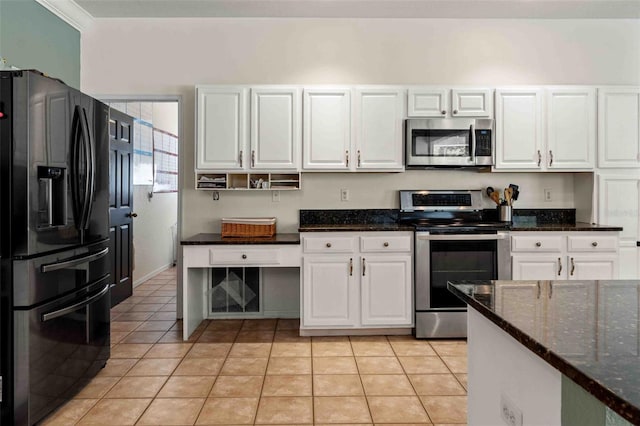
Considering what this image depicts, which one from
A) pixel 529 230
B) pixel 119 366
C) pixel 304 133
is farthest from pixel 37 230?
pixel 529 230

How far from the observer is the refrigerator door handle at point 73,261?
6.87 feet

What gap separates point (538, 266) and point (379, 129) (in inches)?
69.3

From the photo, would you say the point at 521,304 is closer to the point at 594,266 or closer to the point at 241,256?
the point at 241,256

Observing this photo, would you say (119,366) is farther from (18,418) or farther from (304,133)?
(304,133)

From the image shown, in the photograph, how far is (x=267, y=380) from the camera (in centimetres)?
263

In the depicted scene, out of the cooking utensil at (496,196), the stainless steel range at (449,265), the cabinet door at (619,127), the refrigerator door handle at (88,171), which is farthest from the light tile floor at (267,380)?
the cabinet door at (619,127)

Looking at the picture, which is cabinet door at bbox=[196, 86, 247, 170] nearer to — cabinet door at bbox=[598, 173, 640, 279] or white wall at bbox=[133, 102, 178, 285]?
white wall at bbox=[133, 102, 178, 285]

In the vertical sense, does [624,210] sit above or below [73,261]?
above

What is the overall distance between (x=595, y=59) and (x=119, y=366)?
488 centimetres

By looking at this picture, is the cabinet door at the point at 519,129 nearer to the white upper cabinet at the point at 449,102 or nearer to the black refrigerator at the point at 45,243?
the white upper cabinet at the point at 449,102

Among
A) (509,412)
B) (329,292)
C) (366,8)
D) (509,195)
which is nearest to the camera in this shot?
(509,412)

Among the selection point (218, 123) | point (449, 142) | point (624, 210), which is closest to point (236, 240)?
point (218, 123)

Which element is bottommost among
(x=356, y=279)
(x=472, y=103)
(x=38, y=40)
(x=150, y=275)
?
(x=150, y=275)

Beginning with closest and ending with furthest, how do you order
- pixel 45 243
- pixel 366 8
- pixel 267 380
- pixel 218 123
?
1. pixel 45 243
2. pixel 267 380
3. pixel 218 123
4. pixel 366 8
